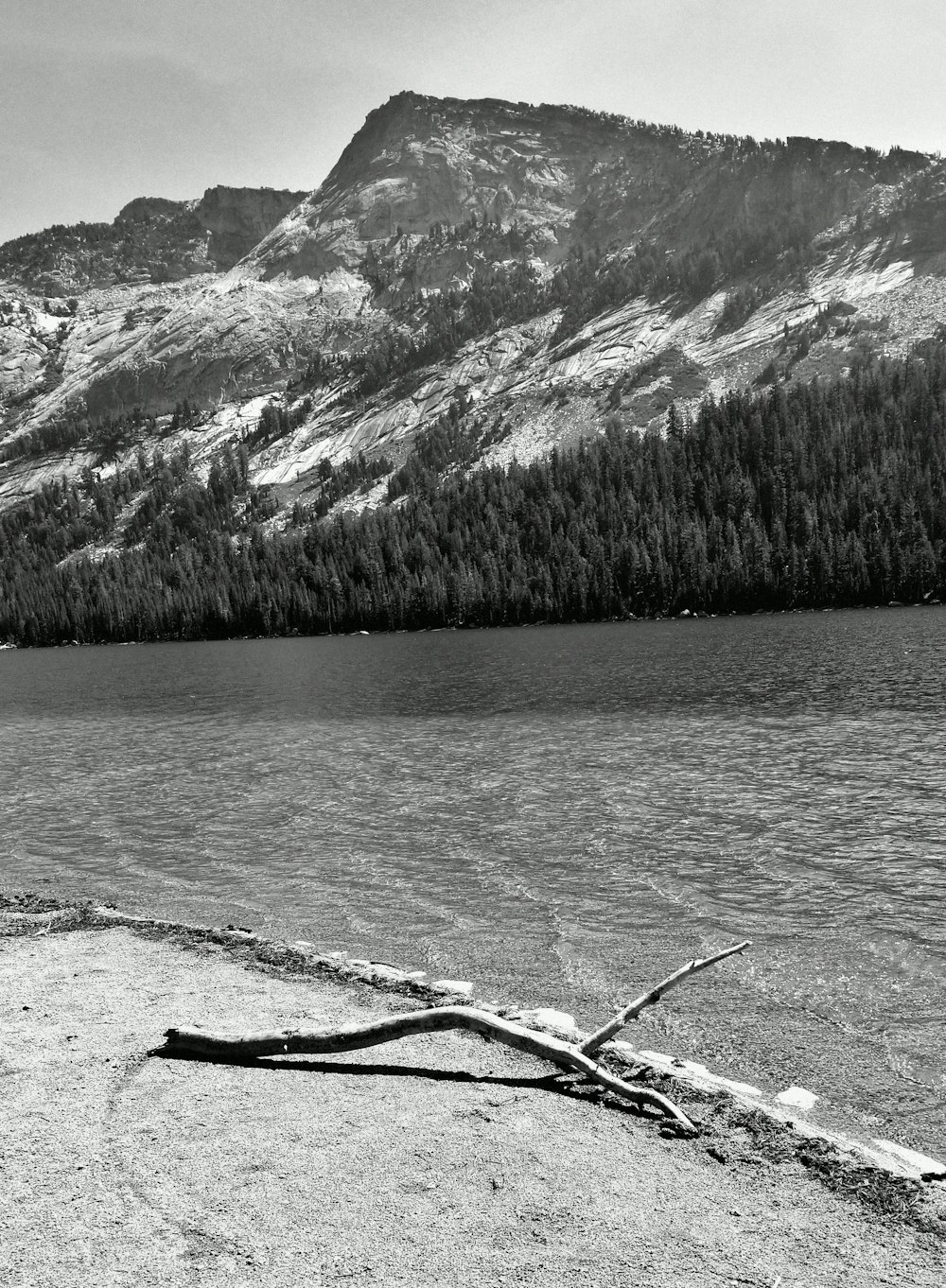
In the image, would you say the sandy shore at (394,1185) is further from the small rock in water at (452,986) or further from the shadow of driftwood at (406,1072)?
the small rock in water at (452,986)

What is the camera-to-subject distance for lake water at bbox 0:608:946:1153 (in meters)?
12.8

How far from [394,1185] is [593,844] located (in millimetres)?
15329

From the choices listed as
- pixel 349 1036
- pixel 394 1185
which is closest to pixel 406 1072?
pixel 349 1036

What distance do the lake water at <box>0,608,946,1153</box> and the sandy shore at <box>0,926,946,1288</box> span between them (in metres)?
2.62

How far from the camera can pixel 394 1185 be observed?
25.6 feet

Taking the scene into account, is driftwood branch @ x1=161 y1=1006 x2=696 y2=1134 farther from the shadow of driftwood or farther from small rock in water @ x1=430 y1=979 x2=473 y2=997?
small rock in water @ x1=430 y1=979 x2=473 y2=997

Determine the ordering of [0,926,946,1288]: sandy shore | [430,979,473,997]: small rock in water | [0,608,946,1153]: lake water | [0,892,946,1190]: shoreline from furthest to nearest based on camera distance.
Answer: [430,979,473,997]: small rock in water, [0,608,946,1153]: lake water, [0,892,946,1190]: shoreline, [0,926,946,1288]: sandy shore

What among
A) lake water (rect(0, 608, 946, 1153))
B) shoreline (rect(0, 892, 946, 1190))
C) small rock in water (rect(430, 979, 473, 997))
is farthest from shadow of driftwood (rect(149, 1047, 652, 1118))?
small rock in water (rect(430, 979, 473, 997))

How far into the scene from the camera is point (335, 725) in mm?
49188

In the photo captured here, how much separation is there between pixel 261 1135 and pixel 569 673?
63934mm

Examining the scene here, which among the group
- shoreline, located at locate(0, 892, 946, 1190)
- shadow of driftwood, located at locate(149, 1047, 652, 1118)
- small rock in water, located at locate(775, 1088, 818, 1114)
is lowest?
small rock in water, located at locate(775, 1088, 818, 1114)

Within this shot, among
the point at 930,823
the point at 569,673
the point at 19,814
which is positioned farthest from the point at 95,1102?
the point at 569,673

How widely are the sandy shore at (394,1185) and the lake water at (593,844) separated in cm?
262

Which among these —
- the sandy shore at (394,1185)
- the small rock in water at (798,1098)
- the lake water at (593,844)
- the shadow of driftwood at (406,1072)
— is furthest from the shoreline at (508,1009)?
the lake water at (593,844)
